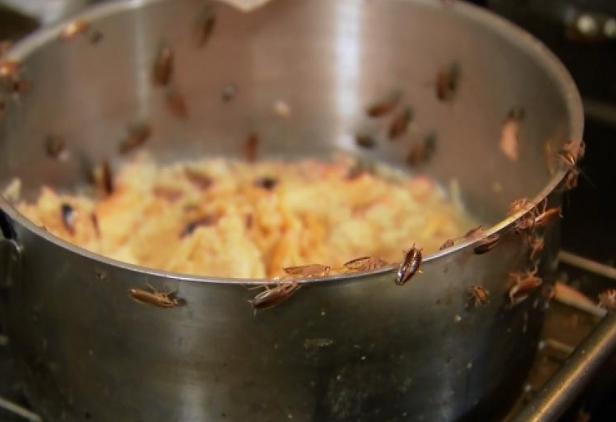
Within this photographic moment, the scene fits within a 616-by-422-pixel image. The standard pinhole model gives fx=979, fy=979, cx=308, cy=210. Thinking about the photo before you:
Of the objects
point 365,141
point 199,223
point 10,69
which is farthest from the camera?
point 365,141

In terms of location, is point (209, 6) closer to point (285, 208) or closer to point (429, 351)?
point (285, 208)

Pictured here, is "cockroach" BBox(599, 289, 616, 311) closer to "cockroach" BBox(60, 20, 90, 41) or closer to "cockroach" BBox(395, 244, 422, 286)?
"cockroach" BBox(395, 244, 422, 286)

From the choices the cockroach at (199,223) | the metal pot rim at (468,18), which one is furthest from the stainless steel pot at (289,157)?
the cockroach at (199,223)

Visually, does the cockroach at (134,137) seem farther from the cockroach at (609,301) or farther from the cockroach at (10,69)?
the cockroach at (609,301)

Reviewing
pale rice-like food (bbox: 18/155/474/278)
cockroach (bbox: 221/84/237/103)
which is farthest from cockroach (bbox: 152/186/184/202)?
cockroach (bbox: 221/84/237/103)

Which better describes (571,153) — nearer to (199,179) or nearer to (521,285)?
(521,285)

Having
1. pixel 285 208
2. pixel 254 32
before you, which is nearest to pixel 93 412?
pixel 285 208

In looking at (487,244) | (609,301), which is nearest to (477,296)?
Result: (487,244)
